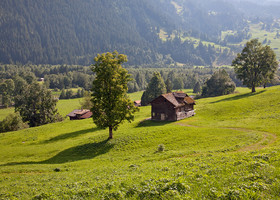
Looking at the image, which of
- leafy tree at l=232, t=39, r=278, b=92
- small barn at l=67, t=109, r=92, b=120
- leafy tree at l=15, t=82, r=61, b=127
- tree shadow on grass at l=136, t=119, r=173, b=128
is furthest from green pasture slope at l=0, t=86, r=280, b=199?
small barn at l=67, t=109, r=92, b=120

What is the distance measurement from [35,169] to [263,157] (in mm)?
29232

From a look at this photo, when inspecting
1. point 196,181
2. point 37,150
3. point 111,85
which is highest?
point 111,85

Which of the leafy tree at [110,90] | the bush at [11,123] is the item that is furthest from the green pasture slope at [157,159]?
the bush at [11,123]

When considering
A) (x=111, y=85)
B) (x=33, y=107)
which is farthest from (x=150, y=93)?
(x=111, y=85)

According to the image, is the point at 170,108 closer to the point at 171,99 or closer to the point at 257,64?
the point at 171,99

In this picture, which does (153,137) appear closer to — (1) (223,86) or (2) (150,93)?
(2) (150,93)

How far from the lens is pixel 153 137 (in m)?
43.5

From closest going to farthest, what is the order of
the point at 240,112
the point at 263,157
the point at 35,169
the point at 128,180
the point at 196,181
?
Answer: the point at 196,181, the point at 128,180, the point at 263,157, the point at 35,169, the point at 240,112

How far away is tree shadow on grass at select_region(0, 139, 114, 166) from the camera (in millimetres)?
37219

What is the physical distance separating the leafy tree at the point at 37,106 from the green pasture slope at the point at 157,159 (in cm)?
1257

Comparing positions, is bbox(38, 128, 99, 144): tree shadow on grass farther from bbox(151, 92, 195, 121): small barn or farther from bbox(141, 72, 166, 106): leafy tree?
bbox(141, 72, 166, 106): leafy tree

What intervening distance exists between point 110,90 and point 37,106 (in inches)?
1744

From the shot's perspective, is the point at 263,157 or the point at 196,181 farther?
the point at 263,157

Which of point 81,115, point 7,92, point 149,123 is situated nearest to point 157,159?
point 149,123
